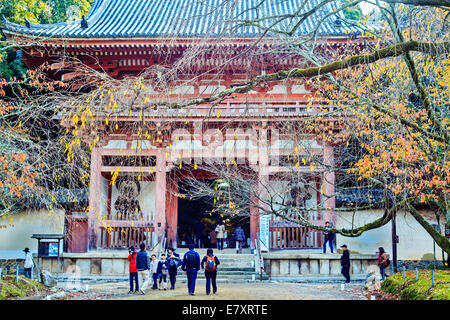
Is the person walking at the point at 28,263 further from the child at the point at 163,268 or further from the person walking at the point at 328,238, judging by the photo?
the person walking at the point at 328,238

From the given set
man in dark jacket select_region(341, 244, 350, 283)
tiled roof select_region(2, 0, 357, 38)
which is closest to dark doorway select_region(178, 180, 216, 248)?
tiled roof select_region(2, 0, 357, 38)

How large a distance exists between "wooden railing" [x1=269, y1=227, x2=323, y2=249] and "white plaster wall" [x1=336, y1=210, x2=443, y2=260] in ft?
4.11

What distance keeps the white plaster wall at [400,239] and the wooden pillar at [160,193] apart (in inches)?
257

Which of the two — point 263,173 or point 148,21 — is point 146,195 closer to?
point 263,173

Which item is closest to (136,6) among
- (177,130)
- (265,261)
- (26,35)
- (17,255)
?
(26,35)

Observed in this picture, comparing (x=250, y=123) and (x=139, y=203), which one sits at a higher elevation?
(x=250, y=123)

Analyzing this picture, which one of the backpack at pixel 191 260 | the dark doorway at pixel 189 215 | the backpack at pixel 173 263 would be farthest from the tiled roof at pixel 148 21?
the dark doorway at pixel 189 215

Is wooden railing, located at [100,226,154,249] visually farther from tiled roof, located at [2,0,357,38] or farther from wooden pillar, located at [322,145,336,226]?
tiled roof, located at [2,0,357,38]

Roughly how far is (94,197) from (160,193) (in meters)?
2.34

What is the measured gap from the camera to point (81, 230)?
18844mm

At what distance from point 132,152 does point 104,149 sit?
1.47m

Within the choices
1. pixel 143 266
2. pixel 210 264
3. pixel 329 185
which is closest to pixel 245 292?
pixel 210 264

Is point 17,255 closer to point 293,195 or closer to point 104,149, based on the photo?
point 104,149

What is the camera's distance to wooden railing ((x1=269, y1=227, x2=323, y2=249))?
51.5 feet
